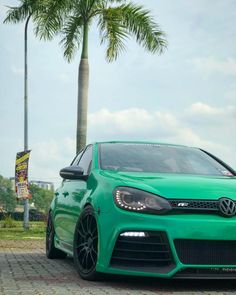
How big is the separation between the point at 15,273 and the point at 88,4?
18.0 meters

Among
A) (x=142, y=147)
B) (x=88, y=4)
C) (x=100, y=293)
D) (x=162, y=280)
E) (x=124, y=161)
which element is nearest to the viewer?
(x=100, y=293)

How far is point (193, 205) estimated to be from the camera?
5.71m

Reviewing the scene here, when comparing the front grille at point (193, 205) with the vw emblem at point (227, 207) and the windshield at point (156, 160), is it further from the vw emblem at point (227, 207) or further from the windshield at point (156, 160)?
the windshield at point (156, 160)

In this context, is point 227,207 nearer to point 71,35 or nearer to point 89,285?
point 89,285

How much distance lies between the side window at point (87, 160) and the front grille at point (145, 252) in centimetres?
157

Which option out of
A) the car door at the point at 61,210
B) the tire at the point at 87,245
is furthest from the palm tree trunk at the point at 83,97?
the tire at the point at 87,245

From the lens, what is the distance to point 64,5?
959 inches

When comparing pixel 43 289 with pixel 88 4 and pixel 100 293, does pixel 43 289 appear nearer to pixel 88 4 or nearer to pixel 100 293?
pixel 100 293

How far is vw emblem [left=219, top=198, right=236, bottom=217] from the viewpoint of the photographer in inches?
226

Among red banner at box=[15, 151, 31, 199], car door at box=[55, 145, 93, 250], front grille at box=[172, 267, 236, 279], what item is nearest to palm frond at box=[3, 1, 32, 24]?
red banner at box=[15, 151, 31, 199]

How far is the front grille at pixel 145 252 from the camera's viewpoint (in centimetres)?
564

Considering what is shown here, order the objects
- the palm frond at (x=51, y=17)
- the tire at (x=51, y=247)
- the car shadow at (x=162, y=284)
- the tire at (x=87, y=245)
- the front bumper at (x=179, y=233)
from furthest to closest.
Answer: the palm frond at (x=51, y=17)
the tire at (x=51, y=247)
the tire at (x=87, y=245)
the car shadow at (x=162, y=284)
the front bumper at (x=179, y=233)

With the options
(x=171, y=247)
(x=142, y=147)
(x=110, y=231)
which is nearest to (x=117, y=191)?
(x=110, y=231)

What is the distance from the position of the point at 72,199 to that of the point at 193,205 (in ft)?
6.78
